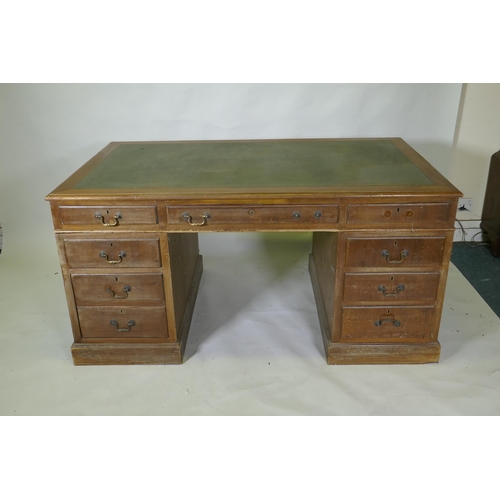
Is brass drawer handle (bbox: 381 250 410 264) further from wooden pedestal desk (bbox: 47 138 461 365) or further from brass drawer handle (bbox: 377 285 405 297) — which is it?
brass drawer handle (bbox: 377 285 405 297)

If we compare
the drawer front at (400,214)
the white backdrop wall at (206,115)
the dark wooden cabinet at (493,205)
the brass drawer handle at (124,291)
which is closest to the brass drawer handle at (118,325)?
the brass drawer handle at (124,291)

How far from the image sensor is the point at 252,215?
6.24 ft

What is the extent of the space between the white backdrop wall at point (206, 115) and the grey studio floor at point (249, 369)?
84cm

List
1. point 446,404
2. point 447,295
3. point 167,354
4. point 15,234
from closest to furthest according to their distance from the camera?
point 446,404, point 167,354, point 447,295, point 15,234

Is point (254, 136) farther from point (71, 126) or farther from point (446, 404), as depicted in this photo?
point (446, 404)

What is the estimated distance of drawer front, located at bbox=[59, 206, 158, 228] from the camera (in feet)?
6.22

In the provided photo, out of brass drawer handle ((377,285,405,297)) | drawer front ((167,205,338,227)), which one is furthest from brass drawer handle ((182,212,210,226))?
brass drawer handle ((377,285,405,297))

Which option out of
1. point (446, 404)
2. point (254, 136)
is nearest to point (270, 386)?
point (446, 404)

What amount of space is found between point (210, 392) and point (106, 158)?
1222 mm

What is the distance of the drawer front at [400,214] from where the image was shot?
1.87m

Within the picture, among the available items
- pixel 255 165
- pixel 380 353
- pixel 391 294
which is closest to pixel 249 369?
pixel 380 353

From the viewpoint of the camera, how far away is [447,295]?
2.61 meters

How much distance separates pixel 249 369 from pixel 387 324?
0.63 meters

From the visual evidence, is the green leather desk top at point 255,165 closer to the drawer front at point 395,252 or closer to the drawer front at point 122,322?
the drawer front at point 395,252
